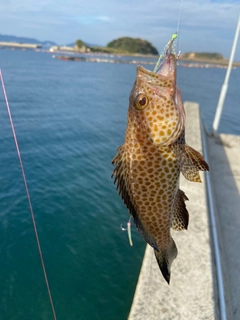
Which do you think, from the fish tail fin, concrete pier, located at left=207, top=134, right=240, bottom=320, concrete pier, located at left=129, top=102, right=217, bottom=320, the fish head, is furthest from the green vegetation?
the fish tail fin

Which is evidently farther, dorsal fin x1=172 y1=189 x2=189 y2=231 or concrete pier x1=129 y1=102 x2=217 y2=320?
concrete pier x1=129 y1=102 x2=217 y2=320

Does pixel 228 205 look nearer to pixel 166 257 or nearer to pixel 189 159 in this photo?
pixel 166 257

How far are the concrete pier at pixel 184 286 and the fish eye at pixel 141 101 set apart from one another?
3043 mm

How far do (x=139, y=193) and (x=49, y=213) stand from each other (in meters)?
7.55

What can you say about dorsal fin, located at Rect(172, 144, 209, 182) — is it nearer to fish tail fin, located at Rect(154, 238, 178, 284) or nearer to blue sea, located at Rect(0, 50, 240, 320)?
fish tail fin, located at Rect(154, 238, 178, 284)

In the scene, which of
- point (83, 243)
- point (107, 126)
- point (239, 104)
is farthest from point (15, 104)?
point (239, 104)

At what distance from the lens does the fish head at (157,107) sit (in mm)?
2549

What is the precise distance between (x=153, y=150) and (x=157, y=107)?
366 millimetres

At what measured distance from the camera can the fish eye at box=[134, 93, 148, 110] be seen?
2596 mm

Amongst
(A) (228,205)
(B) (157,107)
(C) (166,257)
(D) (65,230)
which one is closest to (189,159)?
(B) (157,107)

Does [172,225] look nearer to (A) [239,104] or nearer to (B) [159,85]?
(B) [159,85]

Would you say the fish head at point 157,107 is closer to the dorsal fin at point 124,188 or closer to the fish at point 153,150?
the fish at point 153,150

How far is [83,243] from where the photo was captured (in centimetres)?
842

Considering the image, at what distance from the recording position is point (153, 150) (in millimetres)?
2592
